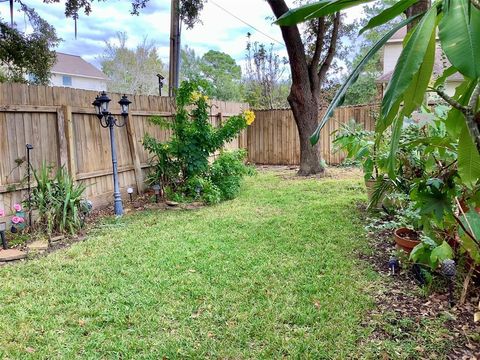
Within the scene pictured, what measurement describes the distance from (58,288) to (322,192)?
4309 millimetres

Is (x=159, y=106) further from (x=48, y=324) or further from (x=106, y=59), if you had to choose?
(x=106, y=59)

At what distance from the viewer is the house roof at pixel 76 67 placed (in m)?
21.6

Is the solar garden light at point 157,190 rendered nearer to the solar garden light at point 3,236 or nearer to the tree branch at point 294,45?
the solar garden light at point 3,236

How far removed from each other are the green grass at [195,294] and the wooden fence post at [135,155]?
153 cm

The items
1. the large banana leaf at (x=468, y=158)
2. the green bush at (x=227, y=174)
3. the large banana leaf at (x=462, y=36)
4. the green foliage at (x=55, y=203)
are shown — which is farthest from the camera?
the green bush at (x=227, y=174)

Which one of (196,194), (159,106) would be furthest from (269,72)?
(196,194)

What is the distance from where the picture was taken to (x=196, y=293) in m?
2.54

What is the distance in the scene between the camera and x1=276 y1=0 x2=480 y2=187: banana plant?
686 mm

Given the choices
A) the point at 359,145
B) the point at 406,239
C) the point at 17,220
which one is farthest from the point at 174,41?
the point at 406,239

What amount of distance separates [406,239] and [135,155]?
4160mm

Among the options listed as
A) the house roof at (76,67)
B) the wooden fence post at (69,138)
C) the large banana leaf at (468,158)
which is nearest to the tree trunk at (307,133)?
the wooden fence post at (69,138)

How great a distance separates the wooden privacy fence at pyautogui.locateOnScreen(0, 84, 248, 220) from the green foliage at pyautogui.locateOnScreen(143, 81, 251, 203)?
35 cm

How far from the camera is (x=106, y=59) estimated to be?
69.2 ft

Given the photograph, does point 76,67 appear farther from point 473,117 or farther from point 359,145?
point 473,117
